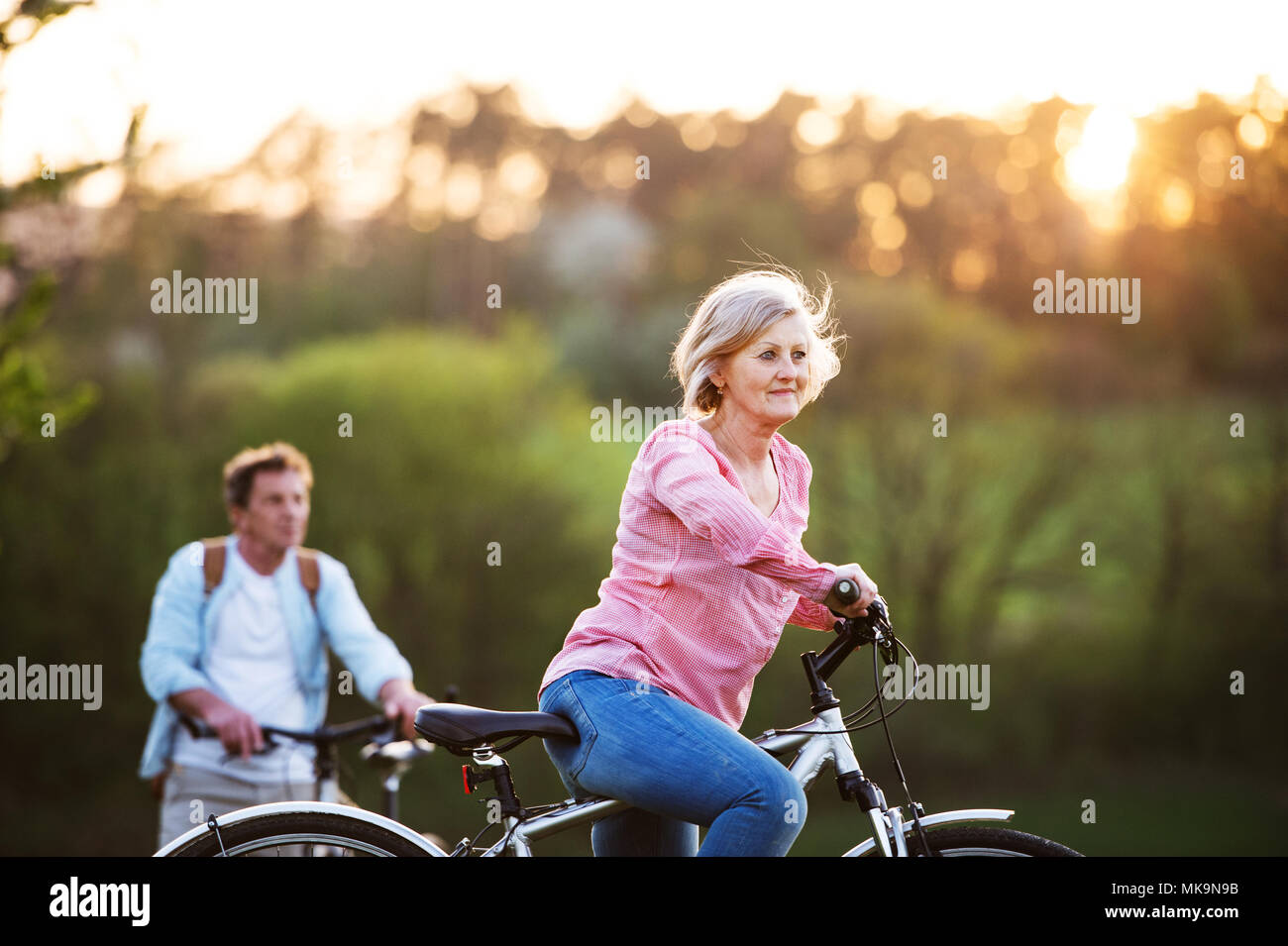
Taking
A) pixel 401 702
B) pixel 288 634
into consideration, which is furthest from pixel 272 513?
pixel 401 702

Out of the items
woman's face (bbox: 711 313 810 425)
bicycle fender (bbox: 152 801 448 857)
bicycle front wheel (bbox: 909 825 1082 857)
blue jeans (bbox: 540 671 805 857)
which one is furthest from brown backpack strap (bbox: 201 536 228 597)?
bicycle front wheel (bbox: 909 825 1082 857)

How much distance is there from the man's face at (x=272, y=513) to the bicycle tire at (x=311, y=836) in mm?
1881

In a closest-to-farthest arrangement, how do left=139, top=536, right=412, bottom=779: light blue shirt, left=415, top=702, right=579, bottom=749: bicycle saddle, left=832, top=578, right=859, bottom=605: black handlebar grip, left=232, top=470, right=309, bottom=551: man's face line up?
1. left=832, top=578, right=859, bottom=605: black handlebar grip
2. left=415, top=702, right=579, bottom=749: bicycle saddle
3. left=139, top=536, right=412, bottom=779: light blue shirt
4. left=232, top=470, right=309, bottom=551: man's face

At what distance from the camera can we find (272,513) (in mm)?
4352

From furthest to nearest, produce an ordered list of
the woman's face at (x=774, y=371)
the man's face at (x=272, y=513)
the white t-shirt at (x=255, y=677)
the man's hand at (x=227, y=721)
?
the man's face at (x=272, y=513) < the white t-shirt at (x=255, y=677) < the man's hand at (x=227, y=721) < the woman's face at (x=774, y=371)

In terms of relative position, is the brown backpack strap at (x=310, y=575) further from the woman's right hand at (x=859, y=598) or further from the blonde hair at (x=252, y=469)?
the woman's right hand at (x=859, y=598)

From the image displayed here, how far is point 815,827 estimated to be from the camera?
10.0m

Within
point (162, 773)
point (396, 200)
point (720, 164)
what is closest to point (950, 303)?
point (720, 164)

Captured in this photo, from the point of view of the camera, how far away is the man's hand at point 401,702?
3961mm

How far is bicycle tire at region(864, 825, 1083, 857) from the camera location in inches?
102

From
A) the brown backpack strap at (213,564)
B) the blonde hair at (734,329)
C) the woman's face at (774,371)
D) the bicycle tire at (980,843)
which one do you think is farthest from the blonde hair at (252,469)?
the bicycle tire at (980,843)

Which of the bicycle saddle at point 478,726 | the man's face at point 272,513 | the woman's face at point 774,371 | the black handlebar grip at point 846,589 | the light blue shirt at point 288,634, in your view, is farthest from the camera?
the man's face at point 272,513

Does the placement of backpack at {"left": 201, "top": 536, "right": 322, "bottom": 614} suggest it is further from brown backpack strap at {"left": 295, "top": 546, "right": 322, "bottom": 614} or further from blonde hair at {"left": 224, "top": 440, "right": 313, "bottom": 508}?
blonde hair at {"left": 224, "top": 440, "right": 313, "bottom": 508}
